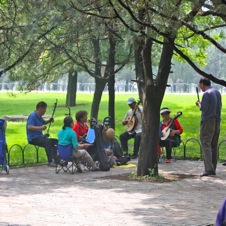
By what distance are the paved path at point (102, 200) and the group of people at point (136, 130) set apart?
479 mm

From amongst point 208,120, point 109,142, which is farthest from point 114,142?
point 208,120

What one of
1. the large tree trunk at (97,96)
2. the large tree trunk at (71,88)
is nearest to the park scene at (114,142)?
the large tree trunk at (97,96)

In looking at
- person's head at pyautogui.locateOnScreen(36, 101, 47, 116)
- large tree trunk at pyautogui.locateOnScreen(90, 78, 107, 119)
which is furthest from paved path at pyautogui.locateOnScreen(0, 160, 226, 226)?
large tree trunk at pyautogui.locateOnScreen(90, 78, 107, 119)

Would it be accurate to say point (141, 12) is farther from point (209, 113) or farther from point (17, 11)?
point (17, 11)

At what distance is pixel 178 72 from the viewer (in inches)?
4370

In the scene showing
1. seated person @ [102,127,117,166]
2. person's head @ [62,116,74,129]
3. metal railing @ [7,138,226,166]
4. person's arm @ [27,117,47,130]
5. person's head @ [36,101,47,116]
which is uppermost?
person's head @ [36,101,47,116]

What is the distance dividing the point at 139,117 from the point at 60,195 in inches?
270

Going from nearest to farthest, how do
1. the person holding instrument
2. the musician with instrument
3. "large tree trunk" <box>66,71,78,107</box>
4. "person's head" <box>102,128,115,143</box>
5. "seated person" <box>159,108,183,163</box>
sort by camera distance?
"person's head" <box>102,128,115,143</box> → the person holding instrument → "seated person" <box>159,108,183,163</box> → the musician with instrument → "large tree trunk" <box>66,71,78,107</box>

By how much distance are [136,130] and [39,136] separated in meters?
2.55

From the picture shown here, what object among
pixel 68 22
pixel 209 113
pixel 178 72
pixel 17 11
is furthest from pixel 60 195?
pixel 178 72

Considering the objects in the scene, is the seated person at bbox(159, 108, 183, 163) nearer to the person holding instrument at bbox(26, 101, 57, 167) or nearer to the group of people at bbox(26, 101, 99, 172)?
the group of people at bbox(26, 101, 99, 172)

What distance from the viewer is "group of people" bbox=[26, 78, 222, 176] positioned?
53.9 feet

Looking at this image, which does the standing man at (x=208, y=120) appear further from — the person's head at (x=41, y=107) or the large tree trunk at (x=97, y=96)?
the large tree trunk at (x=97, y=96)

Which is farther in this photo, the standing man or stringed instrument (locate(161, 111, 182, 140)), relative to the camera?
stringed instrument (locate(161, 111, 182, 140))
